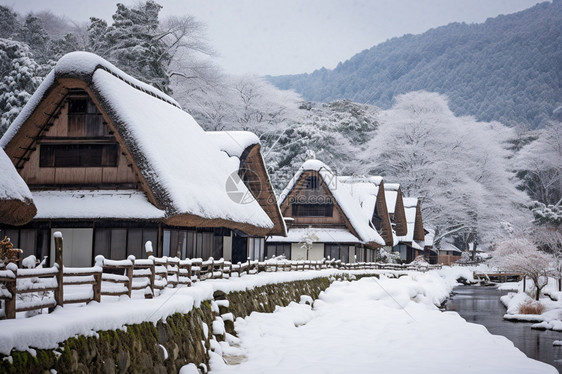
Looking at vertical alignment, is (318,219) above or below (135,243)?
above

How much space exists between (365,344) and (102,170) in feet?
32.7

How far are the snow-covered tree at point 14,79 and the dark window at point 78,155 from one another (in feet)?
34.4

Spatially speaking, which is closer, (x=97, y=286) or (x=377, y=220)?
(x=97, y=286)

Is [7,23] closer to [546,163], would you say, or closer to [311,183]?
[311,183]

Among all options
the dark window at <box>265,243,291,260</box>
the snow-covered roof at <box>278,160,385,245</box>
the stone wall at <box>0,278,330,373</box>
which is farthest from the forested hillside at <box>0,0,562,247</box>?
the stone wall at <box>0,278,330,373</box>

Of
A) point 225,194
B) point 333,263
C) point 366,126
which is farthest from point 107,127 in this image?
A: point 366,126

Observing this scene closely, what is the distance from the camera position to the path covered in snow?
1266 cm

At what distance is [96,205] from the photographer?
710 inches

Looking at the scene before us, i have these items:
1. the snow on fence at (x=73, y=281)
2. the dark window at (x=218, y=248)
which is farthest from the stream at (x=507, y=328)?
the dark window at (x=218, y=248)

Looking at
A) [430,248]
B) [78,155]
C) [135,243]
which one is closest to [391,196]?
[430,248]

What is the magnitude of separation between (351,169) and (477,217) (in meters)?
13.1

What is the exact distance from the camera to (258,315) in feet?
55.1

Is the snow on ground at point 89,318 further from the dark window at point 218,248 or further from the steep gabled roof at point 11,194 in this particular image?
the dark window at point 218,248

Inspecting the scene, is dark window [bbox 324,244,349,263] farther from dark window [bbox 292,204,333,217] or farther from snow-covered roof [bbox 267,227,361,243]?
dark window [bbox 292,204,333,217]
